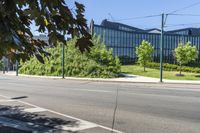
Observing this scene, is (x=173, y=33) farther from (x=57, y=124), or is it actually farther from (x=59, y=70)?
(x=57, y=124)

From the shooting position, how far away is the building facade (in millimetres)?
95375

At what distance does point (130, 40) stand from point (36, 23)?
99.7 m

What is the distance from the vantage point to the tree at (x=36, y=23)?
3225mm

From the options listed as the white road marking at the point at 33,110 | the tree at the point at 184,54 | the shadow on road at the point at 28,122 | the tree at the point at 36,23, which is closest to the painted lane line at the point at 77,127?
the shadow on road at the point at 28,122

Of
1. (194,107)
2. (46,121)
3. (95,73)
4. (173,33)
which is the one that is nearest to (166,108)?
(194,107)

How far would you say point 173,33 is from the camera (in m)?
114

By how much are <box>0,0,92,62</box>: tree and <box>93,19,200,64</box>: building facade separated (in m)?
86.3

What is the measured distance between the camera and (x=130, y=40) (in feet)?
337

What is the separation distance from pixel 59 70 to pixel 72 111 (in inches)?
1479

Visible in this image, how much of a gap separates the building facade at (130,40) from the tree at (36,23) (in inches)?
3399

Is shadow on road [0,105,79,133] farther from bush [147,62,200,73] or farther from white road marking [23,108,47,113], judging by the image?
bush [147,62,200,73]

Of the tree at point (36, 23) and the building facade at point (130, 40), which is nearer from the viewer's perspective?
the tree at point (36, 23)

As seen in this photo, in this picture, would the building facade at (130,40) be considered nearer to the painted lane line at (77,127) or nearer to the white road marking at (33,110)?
the white road marking at (33,110)

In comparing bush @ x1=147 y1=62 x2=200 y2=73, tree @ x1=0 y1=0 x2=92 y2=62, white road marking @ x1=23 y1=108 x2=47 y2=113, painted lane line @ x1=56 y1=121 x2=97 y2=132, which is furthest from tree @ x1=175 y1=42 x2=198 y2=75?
tree @ x1=0 y1=0 x2=92 y2=62
